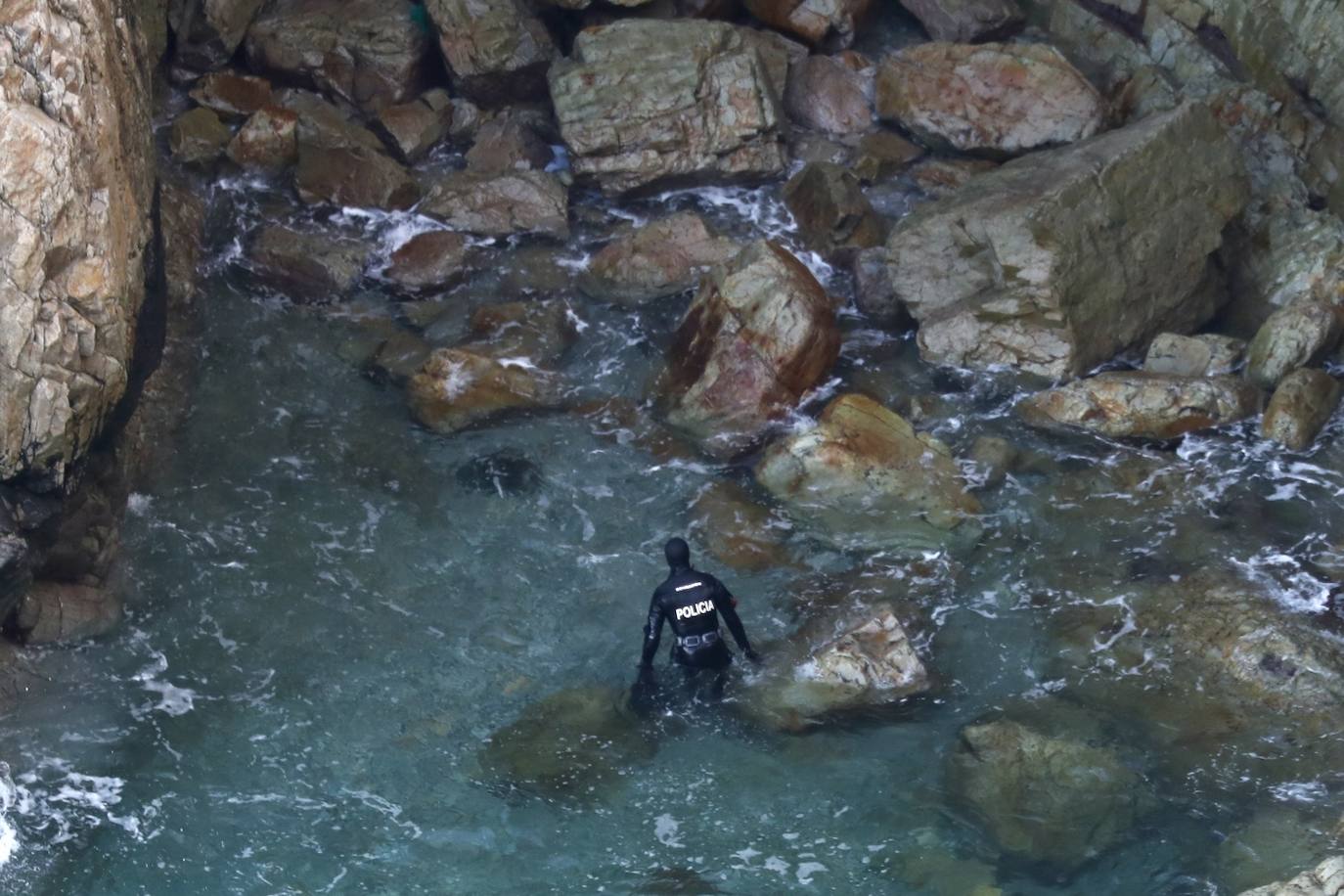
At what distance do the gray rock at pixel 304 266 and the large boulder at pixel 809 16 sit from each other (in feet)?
20.2

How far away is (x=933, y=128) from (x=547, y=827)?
1000 cm

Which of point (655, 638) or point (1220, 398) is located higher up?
point (1220, 398)

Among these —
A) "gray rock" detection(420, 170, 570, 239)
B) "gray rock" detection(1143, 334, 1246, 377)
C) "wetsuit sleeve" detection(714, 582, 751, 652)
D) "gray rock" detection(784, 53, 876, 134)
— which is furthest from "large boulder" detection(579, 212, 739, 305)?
"wetsuit sleeve" detection(714, 582, 751, 652)

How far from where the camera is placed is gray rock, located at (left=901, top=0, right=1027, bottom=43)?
56.5 ft

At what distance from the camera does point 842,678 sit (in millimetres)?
10266

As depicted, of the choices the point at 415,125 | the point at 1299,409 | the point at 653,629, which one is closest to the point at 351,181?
the point at 415,125

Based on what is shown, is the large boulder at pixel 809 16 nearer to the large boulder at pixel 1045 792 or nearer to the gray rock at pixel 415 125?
the gray rock at pixel 415 125

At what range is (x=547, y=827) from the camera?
9516 mm

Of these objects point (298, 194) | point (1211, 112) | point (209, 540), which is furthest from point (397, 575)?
point (1211, 112)

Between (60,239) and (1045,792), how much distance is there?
303 inches

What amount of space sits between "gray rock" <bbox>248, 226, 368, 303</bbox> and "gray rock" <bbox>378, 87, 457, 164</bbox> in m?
2.05

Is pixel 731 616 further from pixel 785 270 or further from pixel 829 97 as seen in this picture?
pixel 829 97

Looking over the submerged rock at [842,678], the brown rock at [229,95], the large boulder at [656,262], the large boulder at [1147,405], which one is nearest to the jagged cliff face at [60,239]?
the submerged rock at [842,678]

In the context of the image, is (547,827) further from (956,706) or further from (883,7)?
(883,7)
